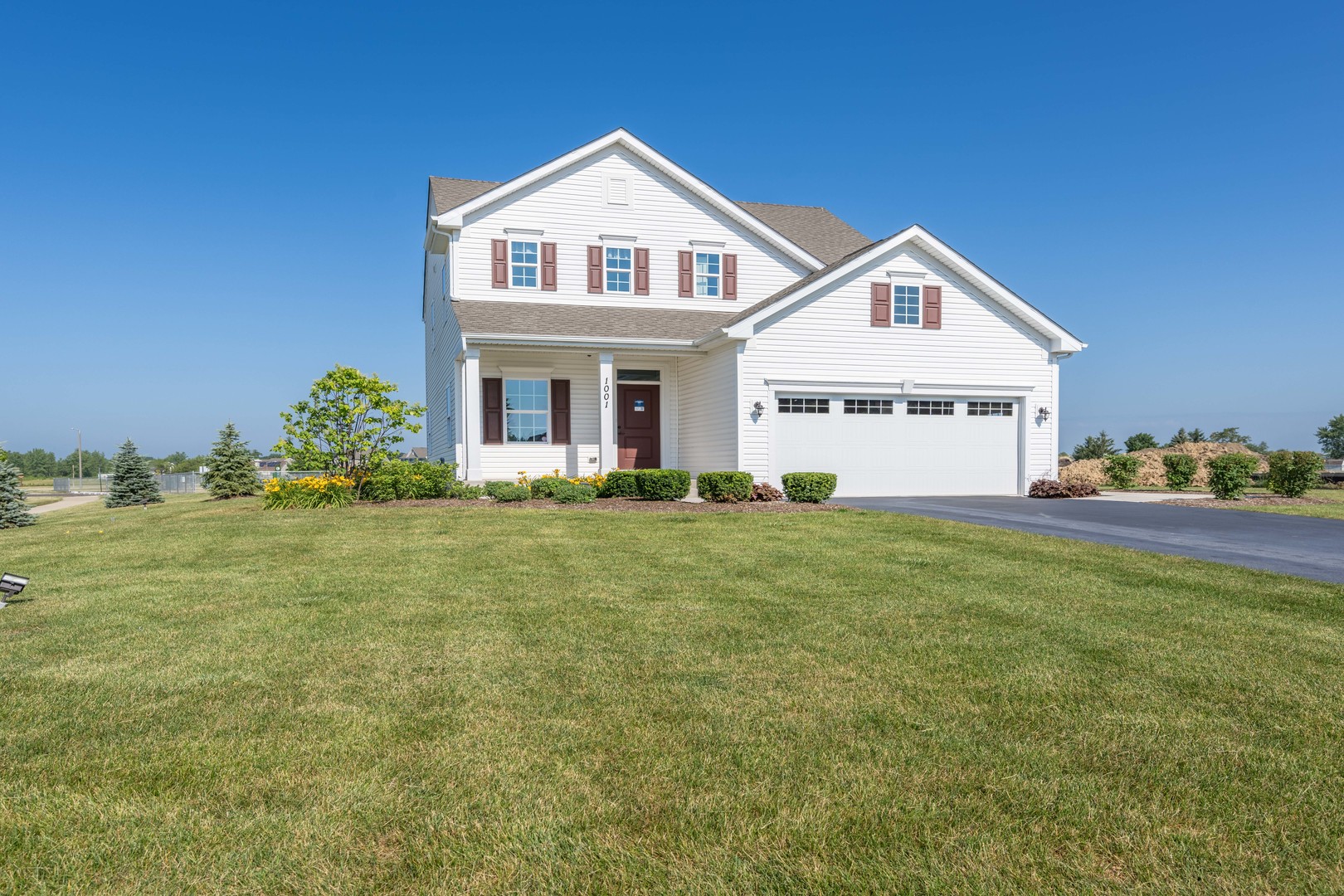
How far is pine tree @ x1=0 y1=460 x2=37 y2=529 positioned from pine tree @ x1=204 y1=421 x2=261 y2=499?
4486 millimetres

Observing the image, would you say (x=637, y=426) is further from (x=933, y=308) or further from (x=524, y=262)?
(x=933, y=308)

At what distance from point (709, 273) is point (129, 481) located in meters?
21.3

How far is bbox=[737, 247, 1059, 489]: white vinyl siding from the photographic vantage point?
15.9m

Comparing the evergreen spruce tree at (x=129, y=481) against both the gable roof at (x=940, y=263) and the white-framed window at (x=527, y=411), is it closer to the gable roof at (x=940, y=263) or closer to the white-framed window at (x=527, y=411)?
the white-framed window at (x=527, y=411)

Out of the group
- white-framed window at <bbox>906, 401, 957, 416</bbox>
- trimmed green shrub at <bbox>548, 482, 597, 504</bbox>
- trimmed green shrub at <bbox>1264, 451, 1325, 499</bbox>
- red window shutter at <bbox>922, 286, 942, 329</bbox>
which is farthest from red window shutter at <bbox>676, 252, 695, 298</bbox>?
trimmed green shrub at <bbox>1264, 451, 1325, 499</bbox>

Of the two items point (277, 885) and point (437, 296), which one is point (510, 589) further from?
point (437, 296)

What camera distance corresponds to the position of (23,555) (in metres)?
8.94

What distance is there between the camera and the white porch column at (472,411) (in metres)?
15.7

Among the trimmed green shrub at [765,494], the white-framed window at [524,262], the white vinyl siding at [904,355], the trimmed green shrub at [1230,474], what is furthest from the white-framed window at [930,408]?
the white-framed window at [524,262]

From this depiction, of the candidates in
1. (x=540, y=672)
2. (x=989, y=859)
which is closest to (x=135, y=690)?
(x=540, y=672)

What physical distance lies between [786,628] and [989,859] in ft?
9.35

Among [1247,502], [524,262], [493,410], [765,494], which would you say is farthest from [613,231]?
[1247,502]

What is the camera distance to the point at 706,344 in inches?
656

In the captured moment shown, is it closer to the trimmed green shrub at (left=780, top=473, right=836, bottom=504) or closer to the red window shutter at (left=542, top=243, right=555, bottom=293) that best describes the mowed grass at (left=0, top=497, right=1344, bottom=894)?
the trimmed green shrub at (left=780, top=473, right=836, bottom=504)
